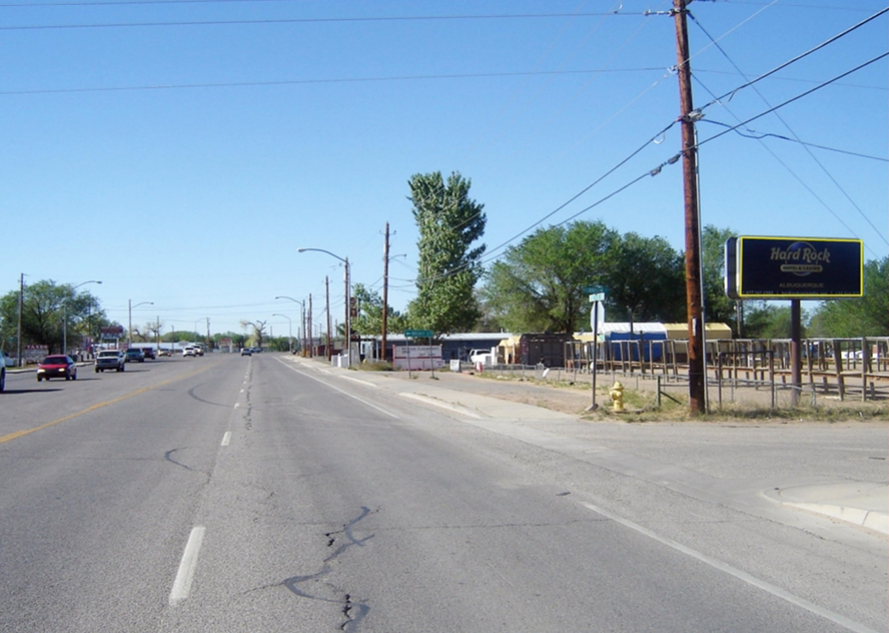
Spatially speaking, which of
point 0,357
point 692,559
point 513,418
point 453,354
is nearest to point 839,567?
point 692,559

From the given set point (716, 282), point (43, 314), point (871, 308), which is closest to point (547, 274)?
point (716, 282)

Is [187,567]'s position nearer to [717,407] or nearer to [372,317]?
[717,407]

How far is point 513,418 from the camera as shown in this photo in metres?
20.6

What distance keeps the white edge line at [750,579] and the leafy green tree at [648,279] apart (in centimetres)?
6485

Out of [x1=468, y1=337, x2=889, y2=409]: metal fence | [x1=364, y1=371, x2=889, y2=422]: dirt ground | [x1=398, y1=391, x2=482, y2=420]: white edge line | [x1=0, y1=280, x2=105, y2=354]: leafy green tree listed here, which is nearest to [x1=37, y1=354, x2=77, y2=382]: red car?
[x1=398, y1=391, x2=482, y2=420]: white edge line

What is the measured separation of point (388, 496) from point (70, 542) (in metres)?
3.66

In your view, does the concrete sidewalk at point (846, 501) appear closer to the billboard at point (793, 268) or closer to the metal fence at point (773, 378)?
the metal fence at point (773, 378)

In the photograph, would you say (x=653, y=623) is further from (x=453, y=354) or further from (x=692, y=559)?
(x=453, y=354)

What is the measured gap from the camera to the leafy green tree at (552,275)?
69625 millimetres

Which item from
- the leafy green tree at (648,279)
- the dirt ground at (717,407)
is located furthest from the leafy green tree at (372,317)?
the dirt ground at (717,407)

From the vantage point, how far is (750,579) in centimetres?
664

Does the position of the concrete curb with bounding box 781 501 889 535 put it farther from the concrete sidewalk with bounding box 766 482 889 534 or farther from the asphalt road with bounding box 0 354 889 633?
the asphalt road with bounding box 0 354 889 633

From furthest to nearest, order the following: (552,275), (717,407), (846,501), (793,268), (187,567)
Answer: (552,275), (793,268), (717,407), (846,501), (187,567)

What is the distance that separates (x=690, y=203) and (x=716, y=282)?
55299mm
